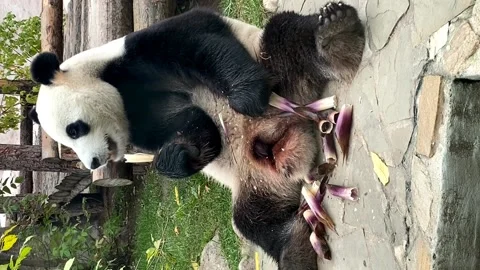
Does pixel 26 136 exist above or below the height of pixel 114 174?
above

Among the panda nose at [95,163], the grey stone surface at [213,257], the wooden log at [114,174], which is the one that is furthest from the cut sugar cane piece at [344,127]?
the wooden log at [114,174]

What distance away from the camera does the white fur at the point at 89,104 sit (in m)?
2.49

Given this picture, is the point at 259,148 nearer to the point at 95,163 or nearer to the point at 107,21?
the point at 95,163

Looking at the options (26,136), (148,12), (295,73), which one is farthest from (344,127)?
(26,136)

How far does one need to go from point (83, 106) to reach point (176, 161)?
51 centimetres

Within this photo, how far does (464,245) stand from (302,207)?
3.00ft

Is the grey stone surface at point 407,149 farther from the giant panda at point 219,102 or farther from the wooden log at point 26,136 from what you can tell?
the wooden log at point 26,136

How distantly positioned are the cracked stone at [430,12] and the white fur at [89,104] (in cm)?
129

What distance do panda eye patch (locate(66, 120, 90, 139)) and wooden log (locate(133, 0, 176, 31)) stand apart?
1711mm

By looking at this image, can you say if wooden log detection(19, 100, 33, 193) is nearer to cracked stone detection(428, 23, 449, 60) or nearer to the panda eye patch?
the panda eye patch

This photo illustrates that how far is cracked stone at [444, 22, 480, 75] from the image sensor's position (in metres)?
1.36

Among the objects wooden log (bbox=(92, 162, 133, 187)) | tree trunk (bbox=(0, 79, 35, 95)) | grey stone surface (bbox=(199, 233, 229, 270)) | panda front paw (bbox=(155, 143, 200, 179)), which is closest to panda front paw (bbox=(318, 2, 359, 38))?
panda front paw (bbox=(155, 143, 200, 179))

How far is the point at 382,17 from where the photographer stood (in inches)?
70.9

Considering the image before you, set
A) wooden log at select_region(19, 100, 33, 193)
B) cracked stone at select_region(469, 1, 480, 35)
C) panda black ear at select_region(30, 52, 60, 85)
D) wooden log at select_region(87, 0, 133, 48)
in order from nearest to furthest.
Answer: cracked stone at select_region(469, 1, 480, 35)
panda black ear at select_region(30, 52, 60, 85)
wooden log at select_region(87, 0, 133, 48)
wooden log at select_region(19, 100, 33, 193)
